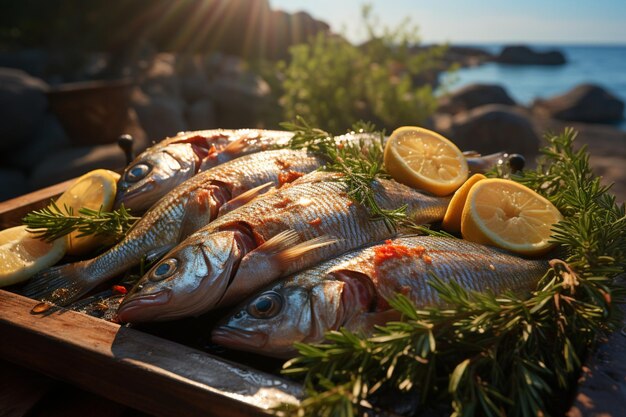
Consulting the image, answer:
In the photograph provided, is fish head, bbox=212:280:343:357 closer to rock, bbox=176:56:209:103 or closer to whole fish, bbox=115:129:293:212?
whole fish, bbox=115:129:293:212

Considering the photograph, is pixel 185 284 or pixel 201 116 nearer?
pixel 185 284

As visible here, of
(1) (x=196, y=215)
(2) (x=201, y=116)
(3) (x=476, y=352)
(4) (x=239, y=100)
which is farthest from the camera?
(4) (x=239, y=100)

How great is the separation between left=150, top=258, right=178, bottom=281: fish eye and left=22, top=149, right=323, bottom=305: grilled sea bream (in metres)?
0.50

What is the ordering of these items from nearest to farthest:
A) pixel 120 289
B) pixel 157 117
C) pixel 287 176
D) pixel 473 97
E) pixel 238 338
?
pixel 238 338
pixel 120 289
pixel 287 176
pixel 157 117
pixel 473 97

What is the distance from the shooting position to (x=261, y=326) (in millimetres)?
1764

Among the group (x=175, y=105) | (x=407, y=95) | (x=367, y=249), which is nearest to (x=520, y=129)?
(x=407, y=95)

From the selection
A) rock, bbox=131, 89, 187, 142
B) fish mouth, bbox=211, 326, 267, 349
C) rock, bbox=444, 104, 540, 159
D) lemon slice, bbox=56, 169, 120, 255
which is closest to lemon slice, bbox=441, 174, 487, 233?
fish mouth, bbox=211, 326, 267, 349

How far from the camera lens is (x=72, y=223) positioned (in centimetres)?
258

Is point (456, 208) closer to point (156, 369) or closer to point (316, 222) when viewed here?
point (316, 222)

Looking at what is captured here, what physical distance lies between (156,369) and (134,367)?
0.08 metres

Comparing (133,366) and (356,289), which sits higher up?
(356,289)

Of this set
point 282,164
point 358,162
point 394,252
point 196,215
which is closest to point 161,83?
point 282,164

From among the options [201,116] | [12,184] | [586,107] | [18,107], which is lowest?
[586,107]

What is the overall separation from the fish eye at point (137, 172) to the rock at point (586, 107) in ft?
70.9
